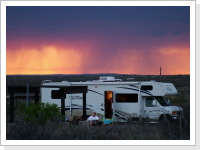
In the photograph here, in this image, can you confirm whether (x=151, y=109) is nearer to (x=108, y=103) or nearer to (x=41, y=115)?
(x=108, y=103)

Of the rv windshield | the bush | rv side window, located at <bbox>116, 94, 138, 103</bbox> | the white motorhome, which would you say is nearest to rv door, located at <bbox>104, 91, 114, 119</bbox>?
the white motorhome

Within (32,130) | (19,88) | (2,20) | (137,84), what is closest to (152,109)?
(137,84)

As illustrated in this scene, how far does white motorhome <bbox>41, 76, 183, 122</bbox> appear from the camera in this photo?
1834cm

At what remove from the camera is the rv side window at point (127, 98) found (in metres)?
18.7

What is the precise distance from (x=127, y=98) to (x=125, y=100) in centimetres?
17

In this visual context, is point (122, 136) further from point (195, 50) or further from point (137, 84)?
point (137, 84)

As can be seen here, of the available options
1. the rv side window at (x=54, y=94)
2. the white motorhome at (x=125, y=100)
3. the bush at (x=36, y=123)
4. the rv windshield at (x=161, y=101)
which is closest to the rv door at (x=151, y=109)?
the white motorhome at (x=125, y=100)

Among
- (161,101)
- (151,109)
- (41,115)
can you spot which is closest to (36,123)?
(41,115)

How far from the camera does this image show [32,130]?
1148cm

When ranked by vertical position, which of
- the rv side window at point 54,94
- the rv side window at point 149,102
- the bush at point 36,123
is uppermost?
the rv side window at point 54,94

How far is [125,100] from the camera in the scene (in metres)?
18.9

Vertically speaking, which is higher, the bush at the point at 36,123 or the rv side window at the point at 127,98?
the rv side window at the point at 127,98

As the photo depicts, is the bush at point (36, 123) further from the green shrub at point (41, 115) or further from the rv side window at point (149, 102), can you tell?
the rv side window at point (149, 102)

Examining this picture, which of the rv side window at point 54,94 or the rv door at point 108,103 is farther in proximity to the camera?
the rv side window at point 54,94
